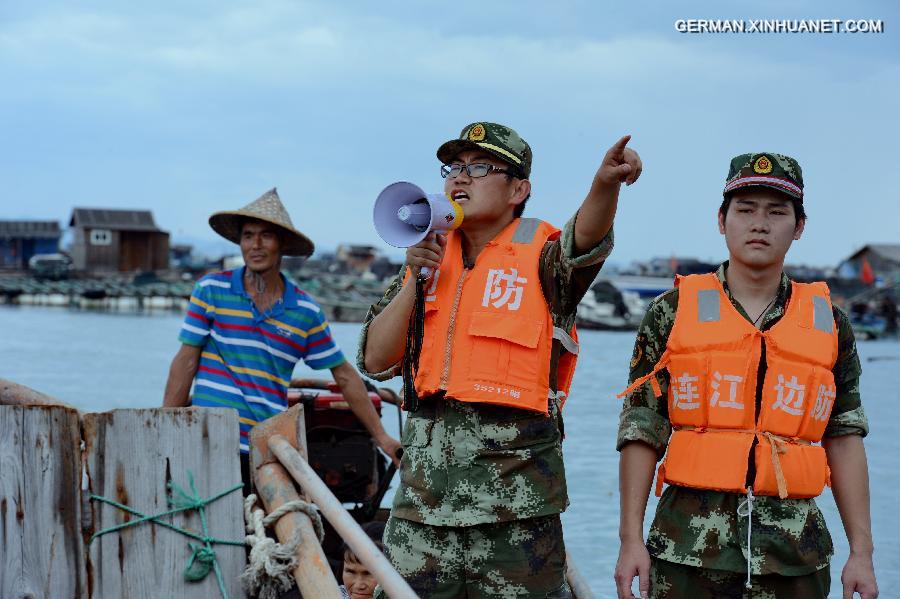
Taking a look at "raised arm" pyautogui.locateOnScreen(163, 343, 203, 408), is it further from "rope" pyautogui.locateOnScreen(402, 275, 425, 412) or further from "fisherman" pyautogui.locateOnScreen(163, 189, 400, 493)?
"rope" pyautogui.locateOnScreen(402, 275, 425, 412)

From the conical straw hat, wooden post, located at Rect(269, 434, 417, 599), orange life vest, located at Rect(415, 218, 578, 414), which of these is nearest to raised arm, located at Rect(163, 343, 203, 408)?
the conical straw hat

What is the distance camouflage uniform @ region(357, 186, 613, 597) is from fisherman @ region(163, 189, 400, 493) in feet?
5.46

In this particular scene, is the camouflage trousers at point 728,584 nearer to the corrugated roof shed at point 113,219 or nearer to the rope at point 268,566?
the rope at point 268,566

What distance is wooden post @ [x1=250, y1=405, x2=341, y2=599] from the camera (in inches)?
126

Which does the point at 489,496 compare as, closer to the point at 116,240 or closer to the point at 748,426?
the point at 748,426

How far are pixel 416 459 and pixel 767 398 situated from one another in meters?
0.98

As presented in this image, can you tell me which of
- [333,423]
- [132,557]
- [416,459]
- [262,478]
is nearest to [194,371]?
[333,423]

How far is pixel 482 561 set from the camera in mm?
3059

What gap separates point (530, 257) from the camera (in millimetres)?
3207

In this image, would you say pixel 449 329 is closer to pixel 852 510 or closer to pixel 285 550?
pixel 285 550

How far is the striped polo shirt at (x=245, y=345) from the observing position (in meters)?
4.95

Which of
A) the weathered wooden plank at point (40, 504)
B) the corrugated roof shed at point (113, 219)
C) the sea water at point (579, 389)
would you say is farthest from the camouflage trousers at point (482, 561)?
the corrugated roof shed at point (113, 219)

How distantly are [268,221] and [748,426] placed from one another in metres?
2.77

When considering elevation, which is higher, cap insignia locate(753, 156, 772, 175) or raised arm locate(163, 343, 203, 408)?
cap insignia locate(753, 156, 772, 175)
